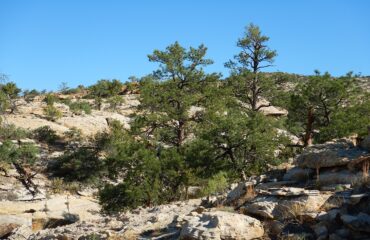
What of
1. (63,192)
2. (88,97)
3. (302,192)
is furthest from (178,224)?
(88,97)

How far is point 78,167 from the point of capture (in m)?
27.8

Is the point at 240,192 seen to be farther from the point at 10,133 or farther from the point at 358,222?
the point at 10,133

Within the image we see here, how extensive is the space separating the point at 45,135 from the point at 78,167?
688cm

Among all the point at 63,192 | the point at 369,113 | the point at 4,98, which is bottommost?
the point at 63,192

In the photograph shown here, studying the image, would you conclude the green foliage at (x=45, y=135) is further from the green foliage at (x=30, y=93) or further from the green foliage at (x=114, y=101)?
the green foliage at (x=30, y=93)

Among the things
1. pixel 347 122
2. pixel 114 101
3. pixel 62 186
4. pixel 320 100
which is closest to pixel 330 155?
pixel 347 122

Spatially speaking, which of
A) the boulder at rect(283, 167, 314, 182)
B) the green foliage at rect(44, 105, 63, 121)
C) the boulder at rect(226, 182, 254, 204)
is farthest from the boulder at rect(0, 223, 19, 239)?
the green foliage at rect(44, 105, 63, 121)

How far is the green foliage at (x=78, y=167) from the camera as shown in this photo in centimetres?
2744

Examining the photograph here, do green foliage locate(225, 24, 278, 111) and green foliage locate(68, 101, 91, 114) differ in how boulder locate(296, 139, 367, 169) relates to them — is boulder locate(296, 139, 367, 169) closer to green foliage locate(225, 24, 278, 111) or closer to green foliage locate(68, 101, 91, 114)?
green foliage locate(225, 24, 278, 111)

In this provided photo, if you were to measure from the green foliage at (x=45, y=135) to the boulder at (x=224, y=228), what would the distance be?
1103 inches

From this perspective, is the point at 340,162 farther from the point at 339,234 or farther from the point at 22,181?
the point at 22,181

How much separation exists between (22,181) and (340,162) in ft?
70.2

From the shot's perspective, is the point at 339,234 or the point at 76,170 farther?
the point at 76,170

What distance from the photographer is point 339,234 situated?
5852mm
